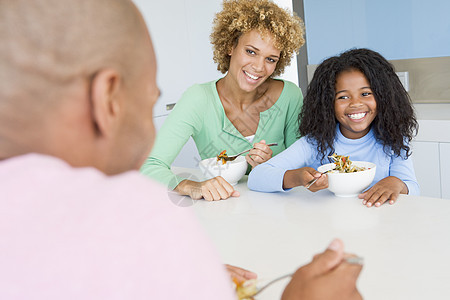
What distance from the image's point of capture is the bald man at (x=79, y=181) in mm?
314

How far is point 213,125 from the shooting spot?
203cm

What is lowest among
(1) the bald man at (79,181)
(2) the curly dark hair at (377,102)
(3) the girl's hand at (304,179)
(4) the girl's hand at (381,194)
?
(4) the girl's hand at (381,194)

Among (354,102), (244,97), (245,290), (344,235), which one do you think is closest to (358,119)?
(354,102)

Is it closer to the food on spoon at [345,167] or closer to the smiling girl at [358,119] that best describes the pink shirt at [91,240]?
the food on spoon at [345,167]

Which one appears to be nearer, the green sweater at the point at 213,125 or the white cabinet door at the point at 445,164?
the green sweater at the point at 213,125

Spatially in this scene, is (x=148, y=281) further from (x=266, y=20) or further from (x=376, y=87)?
(x=266, y=20)

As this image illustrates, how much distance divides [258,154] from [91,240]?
1.53 metres

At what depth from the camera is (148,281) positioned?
32cm

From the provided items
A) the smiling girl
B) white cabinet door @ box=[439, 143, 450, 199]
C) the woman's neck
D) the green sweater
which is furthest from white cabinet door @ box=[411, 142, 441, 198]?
the woman's neck

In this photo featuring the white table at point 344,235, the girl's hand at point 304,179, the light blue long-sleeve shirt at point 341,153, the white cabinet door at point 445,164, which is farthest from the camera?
the white cabinet door at point 445,164

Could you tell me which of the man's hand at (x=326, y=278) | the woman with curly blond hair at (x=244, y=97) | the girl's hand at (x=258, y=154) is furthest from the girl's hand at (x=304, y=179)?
the man's hand at (x=326, y=278)

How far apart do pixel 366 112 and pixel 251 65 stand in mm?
541

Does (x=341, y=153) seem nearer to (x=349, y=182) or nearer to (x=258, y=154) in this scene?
(x=258, y=154)

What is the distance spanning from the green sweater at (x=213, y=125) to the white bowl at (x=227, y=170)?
0.20 m
